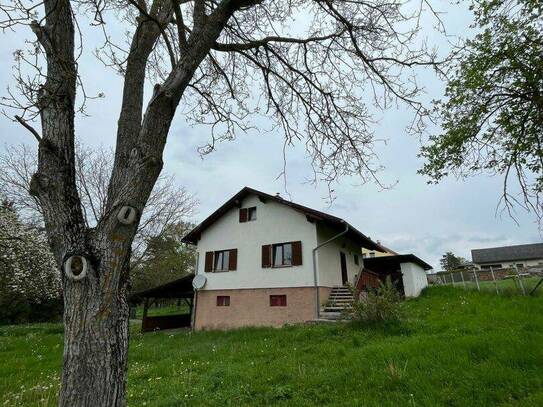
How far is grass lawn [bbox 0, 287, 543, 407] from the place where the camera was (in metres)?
4.61

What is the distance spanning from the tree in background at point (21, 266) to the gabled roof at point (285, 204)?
890cm

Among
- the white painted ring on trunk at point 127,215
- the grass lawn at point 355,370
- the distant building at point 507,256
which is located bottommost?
the grass lawn at point 355,370

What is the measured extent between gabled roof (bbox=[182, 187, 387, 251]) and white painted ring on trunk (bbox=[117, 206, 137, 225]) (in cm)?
1215

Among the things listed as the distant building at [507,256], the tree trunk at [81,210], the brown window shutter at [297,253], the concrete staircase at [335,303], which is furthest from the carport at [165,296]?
the distant building at [507,256]

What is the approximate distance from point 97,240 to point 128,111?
3.91ft

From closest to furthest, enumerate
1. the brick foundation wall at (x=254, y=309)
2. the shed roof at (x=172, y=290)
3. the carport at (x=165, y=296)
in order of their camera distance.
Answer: the brick foundation wall at (x=254, y=309) → the shed roof at (x=172, y=290) → the carport at (x=165, y=296)

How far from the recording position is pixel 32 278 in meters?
21.5

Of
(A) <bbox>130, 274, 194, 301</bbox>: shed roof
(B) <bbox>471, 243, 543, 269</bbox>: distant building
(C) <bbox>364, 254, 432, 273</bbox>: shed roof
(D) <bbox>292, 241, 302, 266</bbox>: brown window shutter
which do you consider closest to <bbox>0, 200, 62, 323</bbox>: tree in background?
(A) <bbox>130, 274, 194, 301</bbox>: shed roof

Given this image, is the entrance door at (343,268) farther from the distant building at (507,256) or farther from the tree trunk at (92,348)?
the distant building at (507,256)

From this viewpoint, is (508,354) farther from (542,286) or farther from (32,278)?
(32,278)

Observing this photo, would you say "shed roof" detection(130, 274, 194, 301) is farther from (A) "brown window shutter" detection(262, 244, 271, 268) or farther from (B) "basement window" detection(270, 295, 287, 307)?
(B) "basement window" detection(270, 295, 287, 307)

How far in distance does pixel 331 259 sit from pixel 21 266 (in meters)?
19.6

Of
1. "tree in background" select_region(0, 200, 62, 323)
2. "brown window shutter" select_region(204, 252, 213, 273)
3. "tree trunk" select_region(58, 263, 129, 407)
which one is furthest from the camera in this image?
"tree in background" select_region(0, 200, 62, 323)

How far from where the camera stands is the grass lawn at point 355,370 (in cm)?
461
